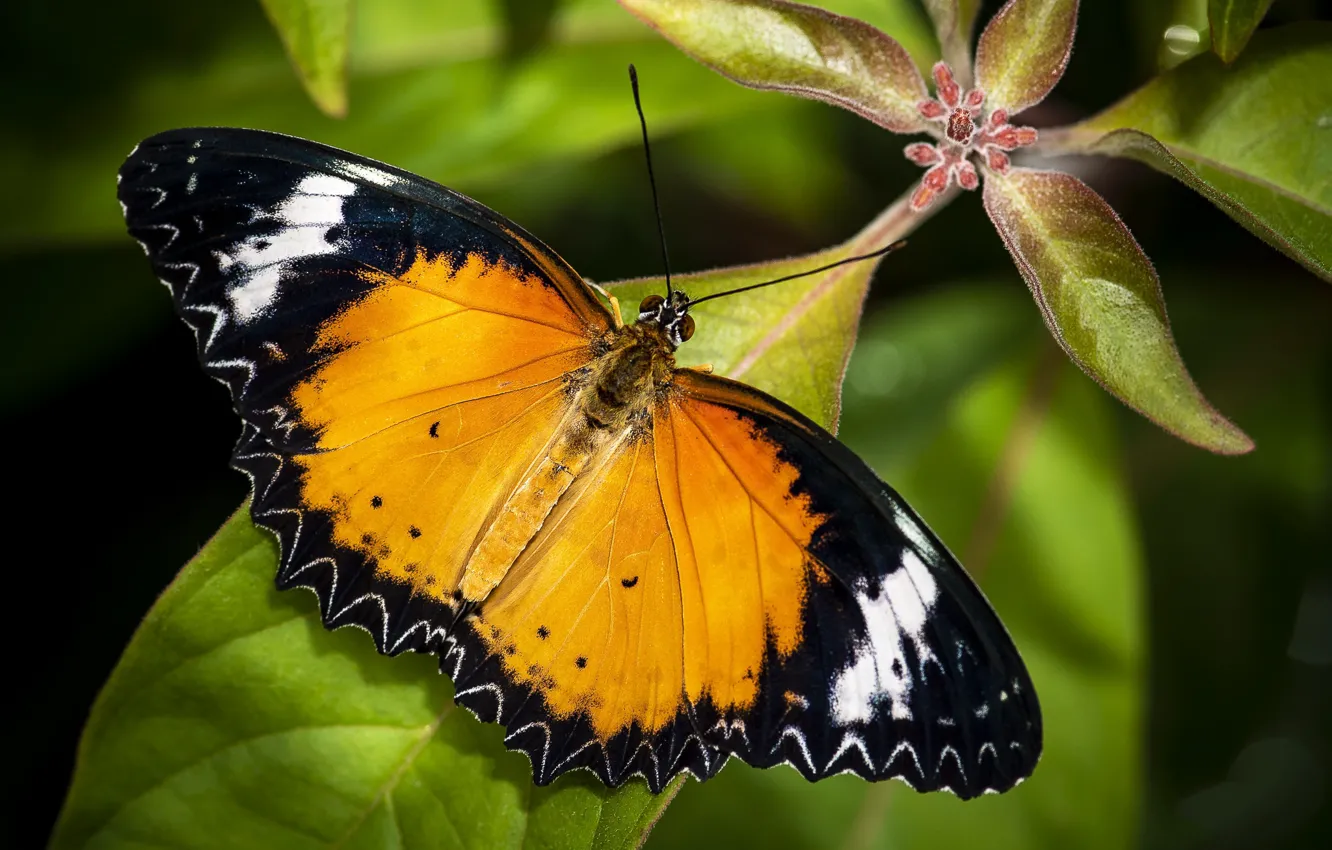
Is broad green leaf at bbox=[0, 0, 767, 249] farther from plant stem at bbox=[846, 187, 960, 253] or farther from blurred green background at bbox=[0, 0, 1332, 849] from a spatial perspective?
plant stem at bbox=[846, 187, 960, 253]

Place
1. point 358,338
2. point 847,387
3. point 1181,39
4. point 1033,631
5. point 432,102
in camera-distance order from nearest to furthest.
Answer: point 358,338 → point 1181,39 → point 432,102 → point 1033,631 → point 847,387

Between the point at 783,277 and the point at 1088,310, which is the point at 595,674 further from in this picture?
the point at 1088,310

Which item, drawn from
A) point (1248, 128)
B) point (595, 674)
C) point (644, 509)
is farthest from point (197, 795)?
point (1248, 128)

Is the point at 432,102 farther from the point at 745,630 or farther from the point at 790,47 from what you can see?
the point at 745,630

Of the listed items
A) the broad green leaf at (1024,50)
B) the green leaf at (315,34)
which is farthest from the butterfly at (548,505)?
the broad green leaf at (1024,50)

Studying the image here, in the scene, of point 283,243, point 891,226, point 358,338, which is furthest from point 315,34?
point 891,226

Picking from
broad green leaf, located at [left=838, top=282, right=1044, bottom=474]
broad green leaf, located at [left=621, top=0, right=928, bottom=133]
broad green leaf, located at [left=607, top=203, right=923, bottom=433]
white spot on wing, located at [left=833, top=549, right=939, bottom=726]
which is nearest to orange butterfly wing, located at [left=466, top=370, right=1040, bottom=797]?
white spot on wing, located at [left=833, top=549, right=939, bottom=726]
